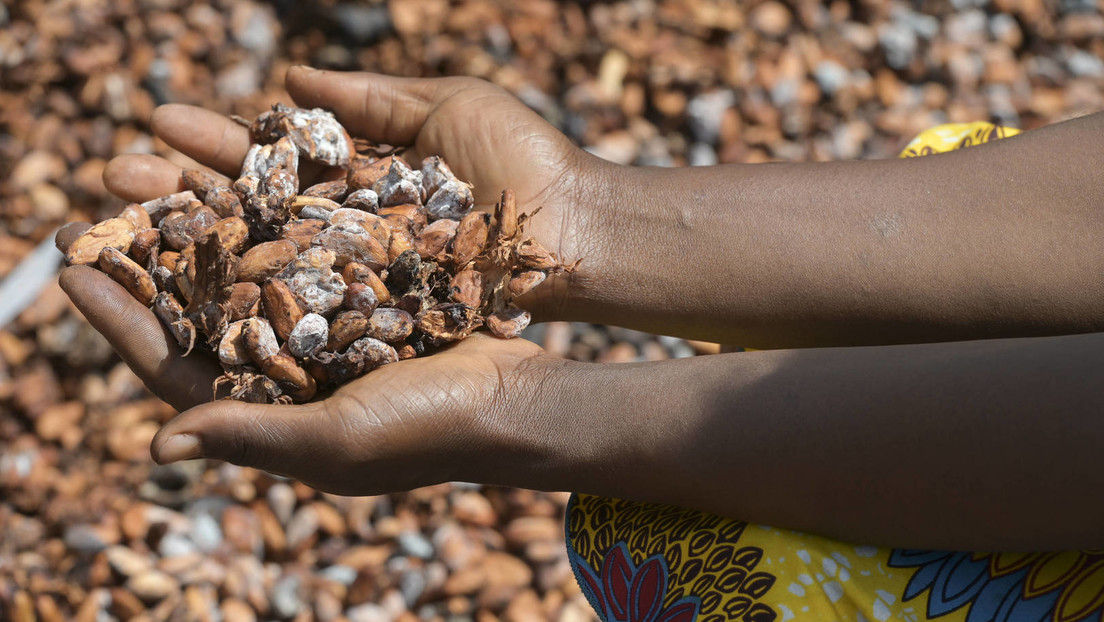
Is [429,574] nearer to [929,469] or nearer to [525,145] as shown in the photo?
[525,145]

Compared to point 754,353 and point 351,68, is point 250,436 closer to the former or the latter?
point 754,353

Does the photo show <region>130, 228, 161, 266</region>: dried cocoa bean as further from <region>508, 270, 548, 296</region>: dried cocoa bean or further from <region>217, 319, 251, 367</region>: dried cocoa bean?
<region>508, 270, 548, 296</region>: dried cocoa bean

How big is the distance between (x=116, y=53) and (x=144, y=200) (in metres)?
0.88

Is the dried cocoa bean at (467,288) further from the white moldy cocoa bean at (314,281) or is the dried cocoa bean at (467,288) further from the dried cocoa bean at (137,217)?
the dried cocoa bean at (137,217)

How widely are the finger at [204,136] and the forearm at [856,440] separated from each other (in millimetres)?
651

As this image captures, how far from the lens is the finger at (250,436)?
92cm

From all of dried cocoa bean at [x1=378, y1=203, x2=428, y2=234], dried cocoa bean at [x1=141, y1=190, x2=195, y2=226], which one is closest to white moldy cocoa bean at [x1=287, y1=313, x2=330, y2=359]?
dried cocoa bean at [x1=378, y1=203, x2=428, y2=234]

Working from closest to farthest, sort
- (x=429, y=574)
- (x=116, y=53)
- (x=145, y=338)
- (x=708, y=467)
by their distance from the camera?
(x=708, y=467), (x=145, y=338), (x=429, y=574), (x=116, y=53)

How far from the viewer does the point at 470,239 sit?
1167 millimetres

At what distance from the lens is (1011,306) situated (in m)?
1.09

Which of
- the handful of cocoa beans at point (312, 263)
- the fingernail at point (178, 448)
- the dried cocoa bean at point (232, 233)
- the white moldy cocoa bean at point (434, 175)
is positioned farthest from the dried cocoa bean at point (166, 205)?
the fingernail at point (178, 448)

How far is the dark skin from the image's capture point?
84 cm

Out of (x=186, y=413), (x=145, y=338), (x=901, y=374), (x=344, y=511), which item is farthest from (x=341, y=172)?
(x=901, y=374)

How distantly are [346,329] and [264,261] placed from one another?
0.49ft
